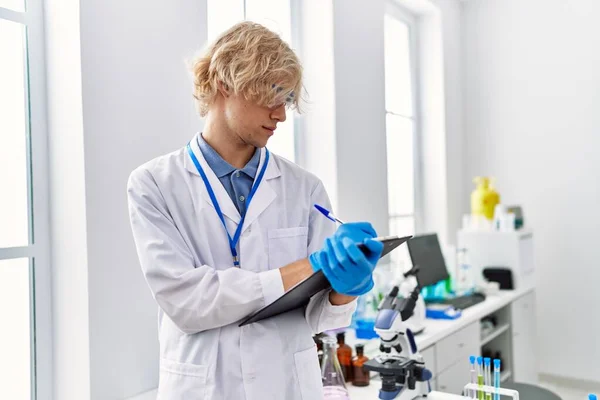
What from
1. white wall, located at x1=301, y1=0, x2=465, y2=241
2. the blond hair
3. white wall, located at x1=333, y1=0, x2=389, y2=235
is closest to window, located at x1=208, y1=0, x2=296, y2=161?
white wall, located at x1=301, y1=0, x2=465, y2=241

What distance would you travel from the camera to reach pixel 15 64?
159cm

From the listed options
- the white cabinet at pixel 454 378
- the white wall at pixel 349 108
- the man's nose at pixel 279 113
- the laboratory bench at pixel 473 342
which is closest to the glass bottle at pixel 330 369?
the laboratory bench at pixel 473 342

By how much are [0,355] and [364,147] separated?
198 centimetres

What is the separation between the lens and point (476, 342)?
9.27ft

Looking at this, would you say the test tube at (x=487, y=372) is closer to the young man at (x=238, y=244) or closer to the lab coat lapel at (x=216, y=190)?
the young man at (x=238, y=244)

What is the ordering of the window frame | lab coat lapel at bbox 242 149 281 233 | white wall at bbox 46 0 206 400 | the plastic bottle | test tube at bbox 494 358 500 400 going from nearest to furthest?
lab coat lapel at bbox 242 149 281 233 < test tube at bbox 494 358 500 400 < white wall at bbox 46 0 206 400 < the plastic bottle < the window frame

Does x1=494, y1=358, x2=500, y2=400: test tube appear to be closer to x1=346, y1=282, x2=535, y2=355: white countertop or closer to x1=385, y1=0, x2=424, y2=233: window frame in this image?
x1=346, y1=282, x2=535, y2=355: white countertop

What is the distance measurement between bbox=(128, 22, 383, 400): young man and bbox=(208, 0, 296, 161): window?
1.11 m

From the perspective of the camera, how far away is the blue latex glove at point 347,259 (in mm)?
1017

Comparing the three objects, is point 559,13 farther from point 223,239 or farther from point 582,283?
point 223,239

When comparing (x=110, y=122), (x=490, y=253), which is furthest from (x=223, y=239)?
(x=490, y=253)

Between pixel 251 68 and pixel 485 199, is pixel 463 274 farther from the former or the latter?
pixel 251 68

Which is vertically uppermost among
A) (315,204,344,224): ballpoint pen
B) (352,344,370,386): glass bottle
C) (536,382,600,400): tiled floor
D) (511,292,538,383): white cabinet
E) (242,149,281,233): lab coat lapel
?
(242,149,281,233): lab coat lapel

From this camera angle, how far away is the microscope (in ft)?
5.26
